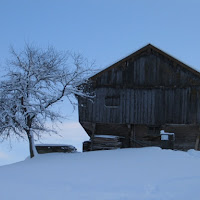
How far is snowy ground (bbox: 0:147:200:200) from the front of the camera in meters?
6.47

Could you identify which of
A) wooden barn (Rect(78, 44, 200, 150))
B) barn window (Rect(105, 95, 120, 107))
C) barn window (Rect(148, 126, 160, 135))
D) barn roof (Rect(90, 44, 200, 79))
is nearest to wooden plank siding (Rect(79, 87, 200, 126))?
wooden barn (Rect(78, 44, 200, 150))

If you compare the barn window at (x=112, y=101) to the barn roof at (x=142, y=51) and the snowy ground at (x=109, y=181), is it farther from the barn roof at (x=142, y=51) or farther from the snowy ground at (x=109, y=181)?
the snowy ground at (x=109, y=181)

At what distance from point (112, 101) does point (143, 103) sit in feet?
7.17

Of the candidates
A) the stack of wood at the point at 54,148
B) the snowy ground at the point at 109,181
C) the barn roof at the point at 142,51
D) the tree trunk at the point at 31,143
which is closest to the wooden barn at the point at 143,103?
the barn roof at the point at 142,51

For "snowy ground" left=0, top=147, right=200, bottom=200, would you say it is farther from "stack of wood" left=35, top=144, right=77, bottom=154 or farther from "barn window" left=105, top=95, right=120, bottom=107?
"stack of wood" left=35, top=144, right=77, bottom=154

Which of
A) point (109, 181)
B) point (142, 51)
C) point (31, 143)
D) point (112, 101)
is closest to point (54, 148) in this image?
point (31, 143)

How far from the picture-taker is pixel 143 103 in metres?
17.7

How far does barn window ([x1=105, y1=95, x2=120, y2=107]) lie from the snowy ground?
7.79 meters

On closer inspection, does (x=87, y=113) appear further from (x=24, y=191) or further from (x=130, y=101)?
(x=24, y=191)

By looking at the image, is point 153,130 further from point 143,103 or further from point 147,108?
point 143,103

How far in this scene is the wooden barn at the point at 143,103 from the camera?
55.8ft

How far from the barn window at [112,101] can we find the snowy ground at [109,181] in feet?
25.6

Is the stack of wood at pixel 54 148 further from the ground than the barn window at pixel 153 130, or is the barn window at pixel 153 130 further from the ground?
the barn window at pixel 153 130

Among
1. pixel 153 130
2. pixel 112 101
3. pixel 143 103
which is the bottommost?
pixel 153 130
